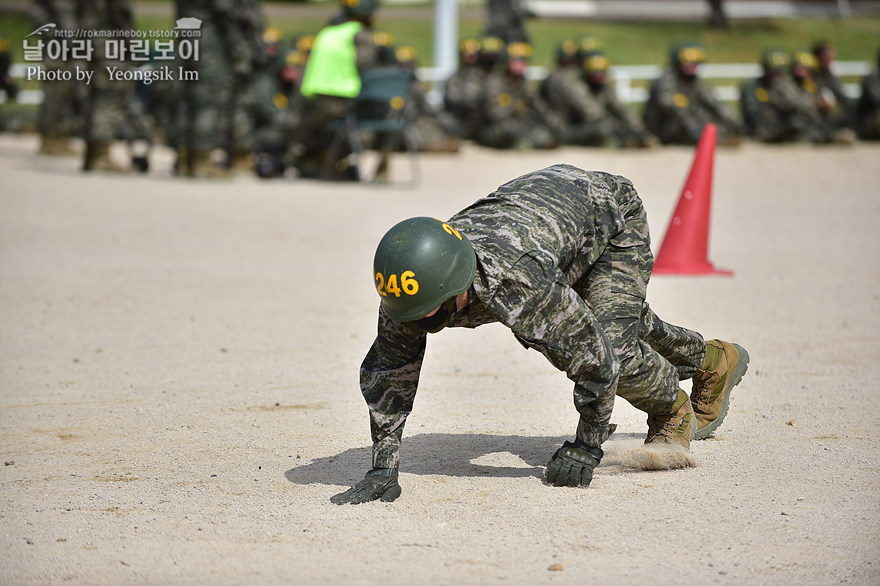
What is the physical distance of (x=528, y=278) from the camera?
389 centimetres

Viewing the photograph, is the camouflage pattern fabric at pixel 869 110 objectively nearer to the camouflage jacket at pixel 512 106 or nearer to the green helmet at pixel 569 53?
the green helmet at pixel 569 53

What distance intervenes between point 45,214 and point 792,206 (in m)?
8.76

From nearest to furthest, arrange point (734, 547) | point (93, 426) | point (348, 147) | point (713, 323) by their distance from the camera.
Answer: point (734, 547)
point (93, 426)
point (713, 323)
point (348, 147)

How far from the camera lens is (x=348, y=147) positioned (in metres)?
15.0

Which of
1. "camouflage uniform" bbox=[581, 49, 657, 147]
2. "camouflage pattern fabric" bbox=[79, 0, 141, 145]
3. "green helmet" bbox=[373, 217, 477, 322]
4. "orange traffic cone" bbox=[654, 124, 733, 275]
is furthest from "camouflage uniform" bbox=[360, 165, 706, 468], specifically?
"camouflage uniform" bbox=[581, 49, 657, 147]

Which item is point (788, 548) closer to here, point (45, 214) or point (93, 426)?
point (93, 426)

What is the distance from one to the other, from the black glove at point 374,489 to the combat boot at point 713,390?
159 cm

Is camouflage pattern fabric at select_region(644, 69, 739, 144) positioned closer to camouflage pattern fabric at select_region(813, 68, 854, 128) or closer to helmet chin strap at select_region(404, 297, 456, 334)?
camouflage pattern fabric at select_region(813, 68, 854, 128)

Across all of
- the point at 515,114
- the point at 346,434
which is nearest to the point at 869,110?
the point at 515,114

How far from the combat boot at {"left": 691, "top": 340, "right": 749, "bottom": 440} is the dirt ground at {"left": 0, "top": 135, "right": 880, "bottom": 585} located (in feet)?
0.36

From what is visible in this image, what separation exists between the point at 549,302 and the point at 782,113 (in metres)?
18.7

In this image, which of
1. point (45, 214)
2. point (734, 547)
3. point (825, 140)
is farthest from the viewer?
point (825, 140)

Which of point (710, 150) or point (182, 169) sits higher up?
point (710, 150)

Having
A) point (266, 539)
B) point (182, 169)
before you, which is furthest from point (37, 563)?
point (182, 169)
